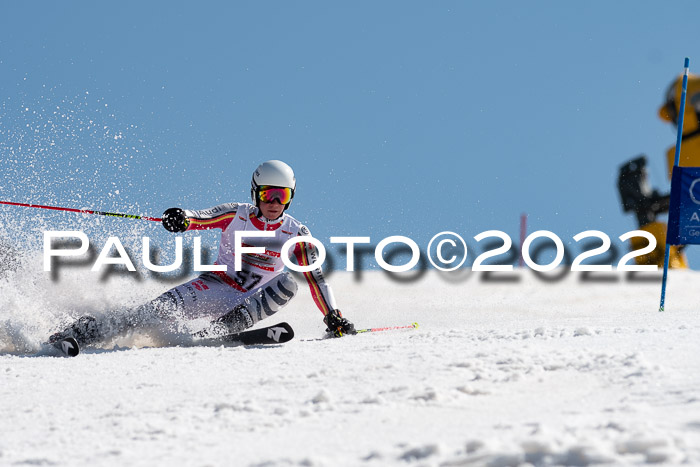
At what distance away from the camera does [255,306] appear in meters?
6.07

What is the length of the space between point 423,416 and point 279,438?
1.84ft

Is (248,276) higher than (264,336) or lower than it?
higher

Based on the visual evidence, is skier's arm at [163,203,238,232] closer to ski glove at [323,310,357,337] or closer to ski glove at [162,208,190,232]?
ski glove at [162,208,190,232]

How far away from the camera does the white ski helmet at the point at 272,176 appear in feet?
20.0

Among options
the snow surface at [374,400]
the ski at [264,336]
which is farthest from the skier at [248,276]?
the snow surface at [374,400]

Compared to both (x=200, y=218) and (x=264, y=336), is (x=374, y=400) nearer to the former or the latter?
(x=264, y=336)

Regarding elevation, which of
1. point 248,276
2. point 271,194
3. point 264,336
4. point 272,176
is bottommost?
point 264,336

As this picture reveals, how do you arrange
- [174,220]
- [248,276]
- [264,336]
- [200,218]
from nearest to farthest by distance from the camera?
[264,336] → [174,220] → [200,218] → [248,276]

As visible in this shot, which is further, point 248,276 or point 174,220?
point 248,276

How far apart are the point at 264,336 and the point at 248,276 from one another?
2.97ft

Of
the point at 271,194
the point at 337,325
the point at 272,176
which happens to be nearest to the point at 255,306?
the point at 337,325

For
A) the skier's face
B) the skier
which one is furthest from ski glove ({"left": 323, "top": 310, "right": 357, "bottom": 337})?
the skier's face

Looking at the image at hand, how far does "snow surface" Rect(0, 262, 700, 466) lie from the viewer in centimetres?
218

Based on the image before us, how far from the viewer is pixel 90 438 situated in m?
2.77
